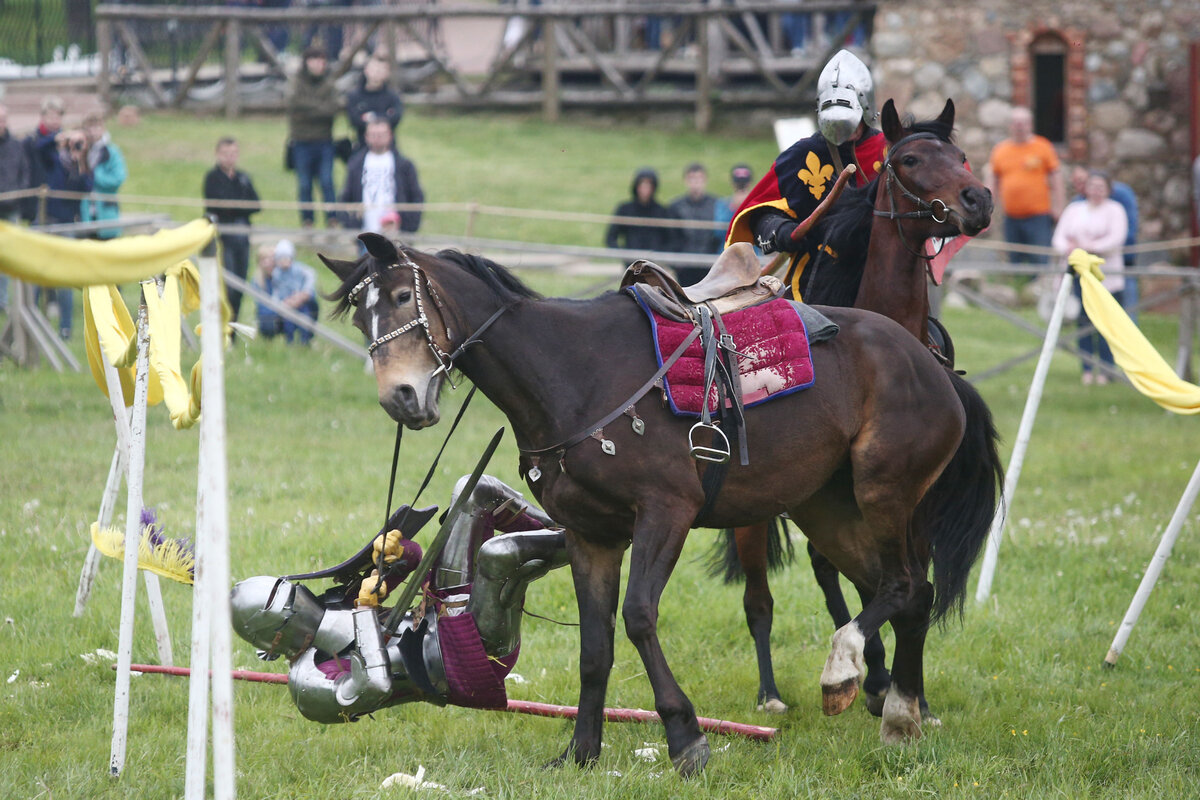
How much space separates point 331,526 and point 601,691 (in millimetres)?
3229

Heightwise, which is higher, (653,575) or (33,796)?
(653,575)

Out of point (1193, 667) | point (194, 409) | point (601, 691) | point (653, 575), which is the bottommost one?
point (1193, 667)

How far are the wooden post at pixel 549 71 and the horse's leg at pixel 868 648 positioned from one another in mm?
19339

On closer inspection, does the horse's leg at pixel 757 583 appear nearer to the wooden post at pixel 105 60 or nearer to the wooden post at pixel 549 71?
the wooden post at pixel 549 71

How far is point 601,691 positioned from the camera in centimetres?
456

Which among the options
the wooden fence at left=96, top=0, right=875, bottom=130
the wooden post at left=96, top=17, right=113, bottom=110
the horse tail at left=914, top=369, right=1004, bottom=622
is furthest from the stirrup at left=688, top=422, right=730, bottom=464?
the wooden post at left=96, top=17, right=113, bottom=110

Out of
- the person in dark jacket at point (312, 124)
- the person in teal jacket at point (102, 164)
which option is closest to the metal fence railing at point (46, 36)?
the person in dark jacket at point (312, 124)

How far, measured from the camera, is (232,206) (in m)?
13.2

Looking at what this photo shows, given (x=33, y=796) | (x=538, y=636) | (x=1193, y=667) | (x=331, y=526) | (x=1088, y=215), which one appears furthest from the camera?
(x=1088, y=215)

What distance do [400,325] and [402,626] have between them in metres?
1.25

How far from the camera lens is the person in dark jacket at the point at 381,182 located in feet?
43.7

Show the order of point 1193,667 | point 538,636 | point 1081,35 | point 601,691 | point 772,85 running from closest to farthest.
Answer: point 601,691
point 1193,667
point 538,636
point 1081,35
point 772,85

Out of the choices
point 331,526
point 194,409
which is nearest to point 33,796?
→ point 194,409

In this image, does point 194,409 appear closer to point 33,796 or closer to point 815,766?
point 33,796
